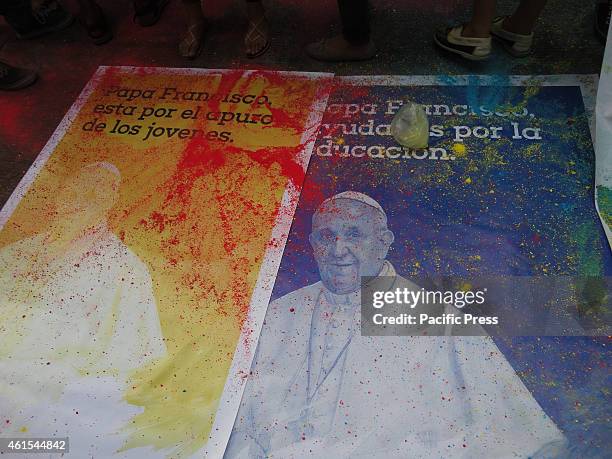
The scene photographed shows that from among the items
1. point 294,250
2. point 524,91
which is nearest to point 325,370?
point 294,250

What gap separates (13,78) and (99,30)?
33 centimetres

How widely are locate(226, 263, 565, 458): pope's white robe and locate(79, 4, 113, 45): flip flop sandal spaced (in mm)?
1257

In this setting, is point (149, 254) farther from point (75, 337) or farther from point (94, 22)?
point (94, 22)

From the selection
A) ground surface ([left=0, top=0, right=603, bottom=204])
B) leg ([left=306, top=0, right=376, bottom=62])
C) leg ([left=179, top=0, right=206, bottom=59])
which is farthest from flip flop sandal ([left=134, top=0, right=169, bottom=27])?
leg ([left=306, top=0, right=376, bottom=62])

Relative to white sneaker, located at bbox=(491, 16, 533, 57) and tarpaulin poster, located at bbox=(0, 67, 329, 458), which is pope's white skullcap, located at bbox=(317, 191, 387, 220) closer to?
tarpaulin poster, located at bbox=(0, 67, 329, 458)

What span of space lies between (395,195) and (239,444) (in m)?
0.68

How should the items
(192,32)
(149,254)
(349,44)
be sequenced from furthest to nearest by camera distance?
(192,32) → (349,44) → (149,254)

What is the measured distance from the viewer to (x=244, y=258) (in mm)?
1168

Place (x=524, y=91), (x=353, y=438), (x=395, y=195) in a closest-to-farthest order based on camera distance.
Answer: (x=353, y=438) → (x=395, y=195) → (x=524, y=91)

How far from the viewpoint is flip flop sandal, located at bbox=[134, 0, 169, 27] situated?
1742 millimetres

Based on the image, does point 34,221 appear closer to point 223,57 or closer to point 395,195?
point 223,57

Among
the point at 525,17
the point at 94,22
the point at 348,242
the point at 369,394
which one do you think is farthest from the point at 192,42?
the point at 369,394

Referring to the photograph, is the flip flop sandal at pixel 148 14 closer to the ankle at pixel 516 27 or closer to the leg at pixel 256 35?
the leg at pixel 256 35

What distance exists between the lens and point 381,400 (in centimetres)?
97
